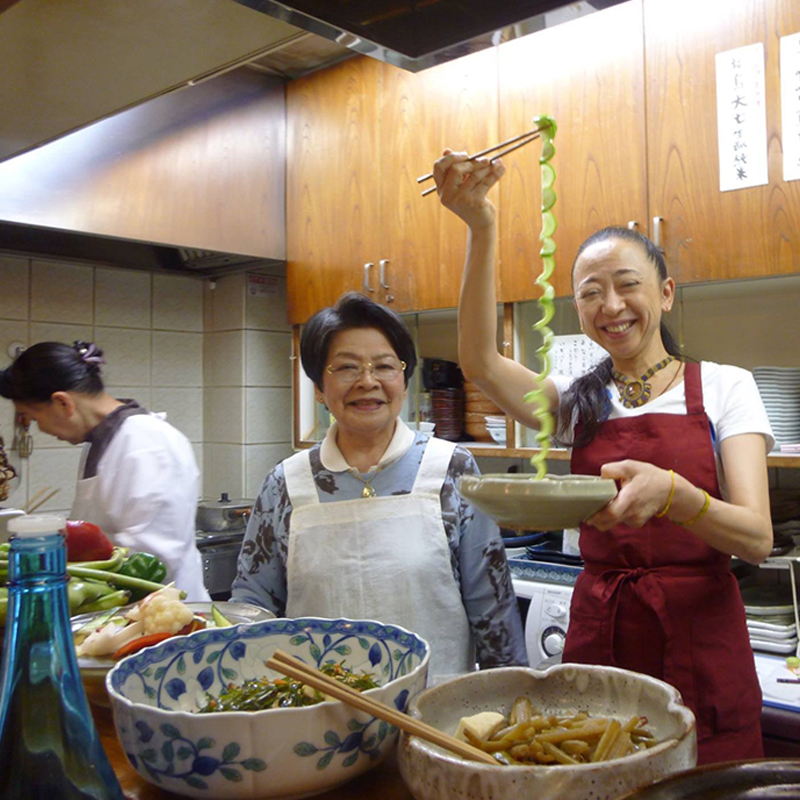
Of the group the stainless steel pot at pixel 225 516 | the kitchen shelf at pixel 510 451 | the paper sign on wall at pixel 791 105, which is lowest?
the stainless steel pot at pixel 225 516

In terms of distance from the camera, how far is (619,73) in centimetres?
235

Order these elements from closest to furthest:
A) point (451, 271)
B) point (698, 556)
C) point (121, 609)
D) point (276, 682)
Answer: point (276, 682) → point (121, 609) → point (698, 556) → point (451, 271)

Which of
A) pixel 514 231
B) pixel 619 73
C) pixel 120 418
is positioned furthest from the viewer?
pixel 514 231

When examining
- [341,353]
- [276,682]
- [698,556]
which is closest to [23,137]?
[341,353]

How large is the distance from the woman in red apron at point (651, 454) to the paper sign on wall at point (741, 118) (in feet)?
2.79

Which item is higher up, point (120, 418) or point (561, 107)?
point (561, 107)

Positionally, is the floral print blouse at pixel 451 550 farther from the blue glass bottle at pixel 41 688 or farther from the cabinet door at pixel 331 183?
the cabinet door at pixel 331 183

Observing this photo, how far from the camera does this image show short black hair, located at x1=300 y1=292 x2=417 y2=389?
156cm

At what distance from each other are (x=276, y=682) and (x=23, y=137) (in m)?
1.20

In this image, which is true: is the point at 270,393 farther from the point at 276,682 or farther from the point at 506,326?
the point at 276,682

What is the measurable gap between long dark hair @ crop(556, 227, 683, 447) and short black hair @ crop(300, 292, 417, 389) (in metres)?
0.33

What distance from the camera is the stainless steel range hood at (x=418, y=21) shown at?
2.75ft

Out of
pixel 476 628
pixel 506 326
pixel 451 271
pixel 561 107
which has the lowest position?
pixel 476 628

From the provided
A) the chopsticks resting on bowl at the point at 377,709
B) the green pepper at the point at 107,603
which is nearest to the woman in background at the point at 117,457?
the green pepper at the point at 107,603
